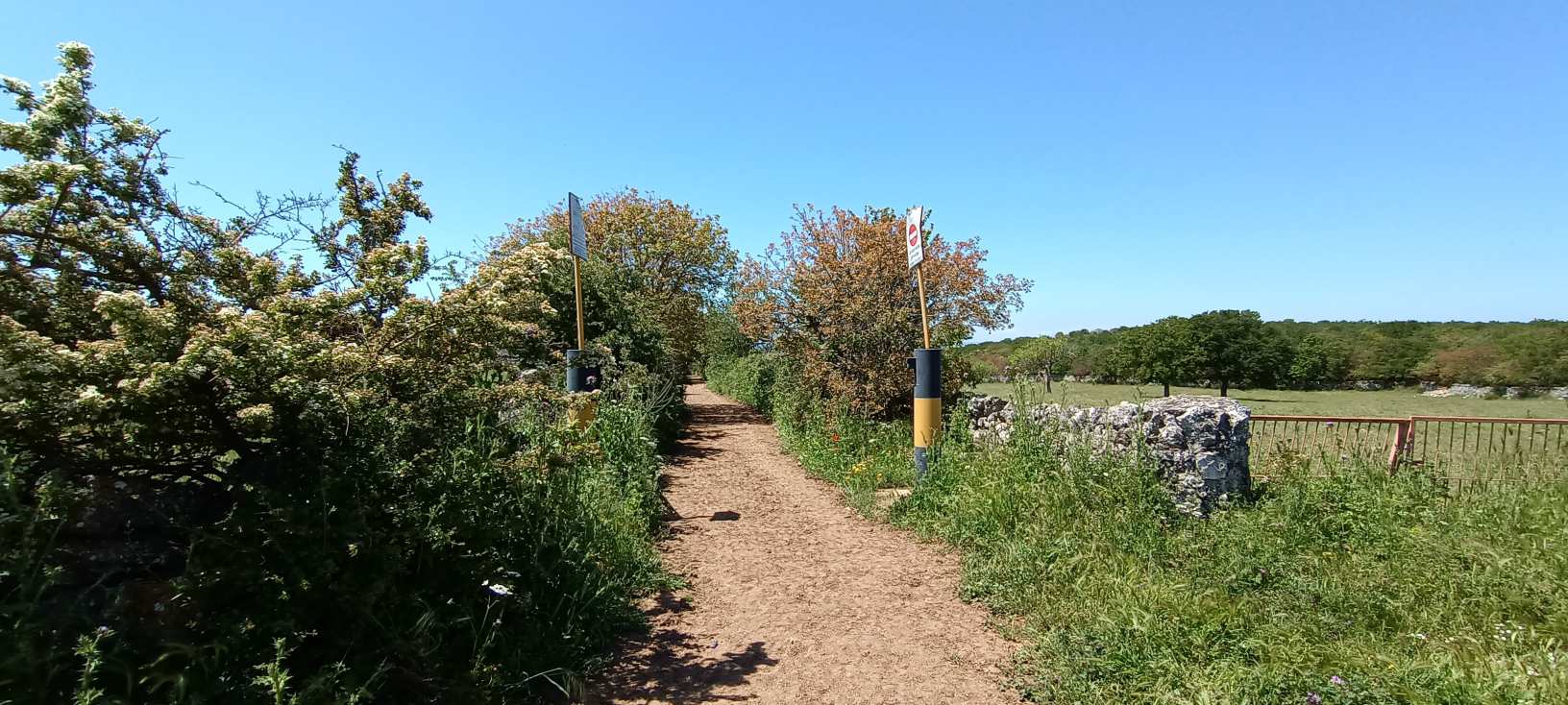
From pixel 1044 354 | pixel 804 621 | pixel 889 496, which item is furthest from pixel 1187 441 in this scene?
pixel 1044 354

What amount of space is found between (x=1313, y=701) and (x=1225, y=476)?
3173mm

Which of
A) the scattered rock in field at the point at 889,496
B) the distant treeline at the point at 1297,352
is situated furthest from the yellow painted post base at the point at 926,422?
the distant treeline at the point at 1297,352

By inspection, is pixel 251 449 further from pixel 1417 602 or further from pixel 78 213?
pixel 1417 602

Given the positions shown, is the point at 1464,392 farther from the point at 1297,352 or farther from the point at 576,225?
the point at 576,225

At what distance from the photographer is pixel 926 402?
6598 millimetres

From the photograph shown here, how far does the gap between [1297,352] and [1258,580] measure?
209ft

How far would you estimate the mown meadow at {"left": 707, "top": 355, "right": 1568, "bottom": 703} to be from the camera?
2.81 m

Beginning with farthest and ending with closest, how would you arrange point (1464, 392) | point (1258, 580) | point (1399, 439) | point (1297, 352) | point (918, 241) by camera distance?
point (1297, 352) < point (1464, 392) < point (918, 241) < point (1399, 439) < point (1258, 580)

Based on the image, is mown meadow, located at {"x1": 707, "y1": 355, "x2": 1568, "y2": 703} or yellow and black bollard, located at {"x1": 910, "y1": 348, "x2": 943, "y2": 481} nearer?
mown meadow, located at {"x1": 707, "y1": 355, "x2": 1568, "y2": 703}

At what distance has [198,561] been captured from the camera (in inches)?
77.8

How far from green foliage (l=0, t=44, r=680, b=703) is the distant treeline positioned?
4327 cm

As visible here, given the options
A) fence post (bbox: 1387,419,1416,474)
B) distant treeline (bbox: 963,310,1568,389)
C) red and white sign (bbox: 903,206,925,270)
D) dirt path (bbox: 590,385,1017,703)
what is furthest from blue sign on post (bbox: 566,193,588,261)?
distant treeline (bbox: 963,310,1568,389)

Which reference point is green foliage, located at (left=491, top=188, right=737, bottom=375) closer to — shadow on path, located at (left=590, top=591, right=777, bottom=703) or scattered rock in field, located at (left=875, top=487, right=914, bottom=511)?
scattered rock in field, located at (left=875, top=487, right=914, bottom=511)

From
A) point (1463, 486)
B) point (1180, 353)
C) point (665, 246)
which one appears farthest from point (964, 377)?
point (1180, 353)
